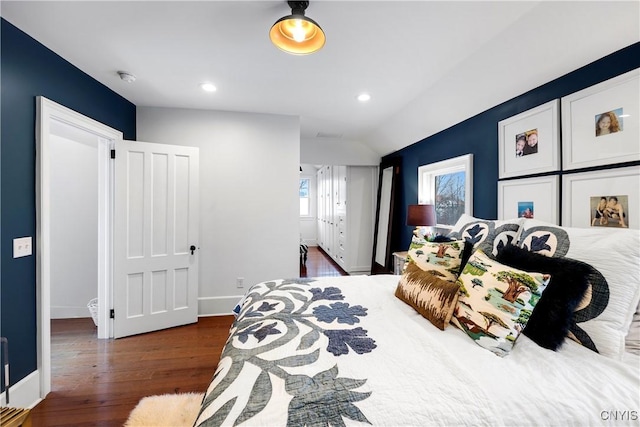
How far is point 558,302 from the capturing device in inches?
44.9

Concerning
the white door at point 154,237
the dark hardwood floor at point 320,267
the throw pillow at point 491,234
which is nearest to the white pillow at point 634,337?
the throw pillow at point 491,234

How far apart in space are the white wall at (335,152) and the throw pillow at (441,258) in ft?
10.5

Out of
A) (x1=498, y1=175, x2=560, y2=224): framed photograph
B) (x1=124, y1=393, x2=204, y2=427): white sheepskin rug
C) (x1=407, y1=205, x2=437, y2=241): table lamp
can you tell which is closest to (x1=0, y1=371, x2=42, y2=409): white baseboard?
(x1=124, y1=393, x2=204, y2=427): white sheepskin rug

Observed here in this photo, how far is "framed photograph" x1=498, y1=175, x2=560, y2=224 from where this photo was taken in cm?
196

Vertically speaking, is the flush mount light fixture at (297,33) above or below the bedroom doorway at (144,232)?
above

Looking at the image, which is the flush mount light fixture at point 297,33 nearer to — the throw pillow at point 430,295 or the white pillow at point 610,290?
the throw pillow at point 430,295

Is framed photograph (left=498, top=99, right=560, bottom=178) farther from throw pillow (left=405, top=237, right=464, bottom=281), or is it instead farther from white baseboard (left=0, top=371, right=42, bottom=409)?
white baseboard (left=0, top=371, right=42, bottom=409)

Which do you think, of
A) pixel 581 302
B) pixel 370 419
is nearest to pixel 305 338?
pixel 370 419

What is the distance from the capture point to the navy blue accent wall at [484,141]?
65.4 inches

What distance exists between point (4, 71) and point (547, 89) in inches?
146

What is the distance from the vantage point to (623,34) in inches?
58.4

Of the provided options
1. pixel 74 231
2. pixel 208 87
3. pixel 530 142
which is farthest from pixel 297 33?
pixel 74 231

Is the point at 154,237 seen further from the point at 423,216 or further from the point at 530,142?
the point at 530,142

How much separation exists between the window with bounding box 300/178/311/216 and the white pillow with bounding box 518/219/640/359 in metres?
7.62
